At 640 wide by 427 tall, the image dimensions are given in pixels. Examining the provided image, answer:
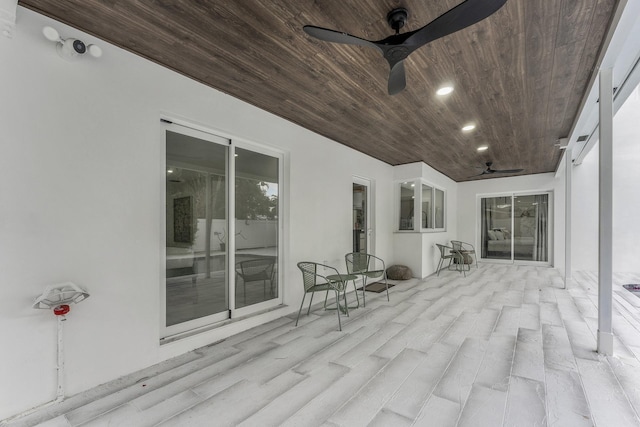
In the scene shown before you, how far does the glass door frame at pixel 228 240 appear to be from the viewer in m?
2.70

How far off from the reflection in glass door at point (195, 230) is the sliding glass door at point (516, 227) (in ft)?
27.9

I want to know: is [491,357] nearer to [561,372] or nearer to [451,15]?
[561,372]

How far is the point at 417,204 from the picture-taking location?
6543 millimetres

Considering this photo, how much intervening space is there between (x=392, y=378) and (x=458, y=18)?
2520 millimetres

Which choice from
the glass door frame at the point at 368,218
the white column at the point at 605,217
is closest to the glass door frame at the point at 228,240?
the glass door frame at the point at 368,218

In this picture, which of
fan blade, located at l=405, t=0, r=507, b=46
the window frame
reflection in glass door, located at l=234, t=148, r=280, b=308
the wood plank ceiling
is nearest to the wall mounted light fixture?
the wood plank ceiling

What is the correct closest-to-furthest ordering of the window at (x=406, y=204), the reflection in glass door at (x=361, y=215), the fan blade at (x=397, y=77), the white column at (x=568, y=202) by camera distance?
the fan blade at (x=397, y=77) < the white column at (x=568, y=202) < the reflection in glass door at (x=361, y=215) < the window at (x=406, y=204)

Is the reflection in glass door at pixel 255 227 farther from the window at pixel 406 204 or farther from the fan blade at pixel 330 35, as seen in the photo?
the window at pixel 406 204

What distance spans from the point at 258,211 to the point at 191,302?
50.9 inches

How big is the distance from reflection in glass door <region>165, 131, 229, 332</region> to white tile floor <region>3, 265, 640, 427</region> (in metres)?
0.46

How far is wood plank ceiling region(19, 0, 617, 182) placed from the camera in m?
1.97

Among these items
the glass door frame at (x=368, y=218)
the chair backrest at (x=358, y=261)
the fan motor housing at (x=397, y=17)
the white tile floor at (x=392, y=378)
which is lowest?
the white tile floor at (x=392, y=378)

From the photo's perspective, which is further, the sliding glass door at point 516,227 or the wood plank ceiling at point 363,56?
the sliding glass door at point 516,227

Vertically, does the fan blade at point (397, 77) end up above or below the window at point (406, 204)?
above
